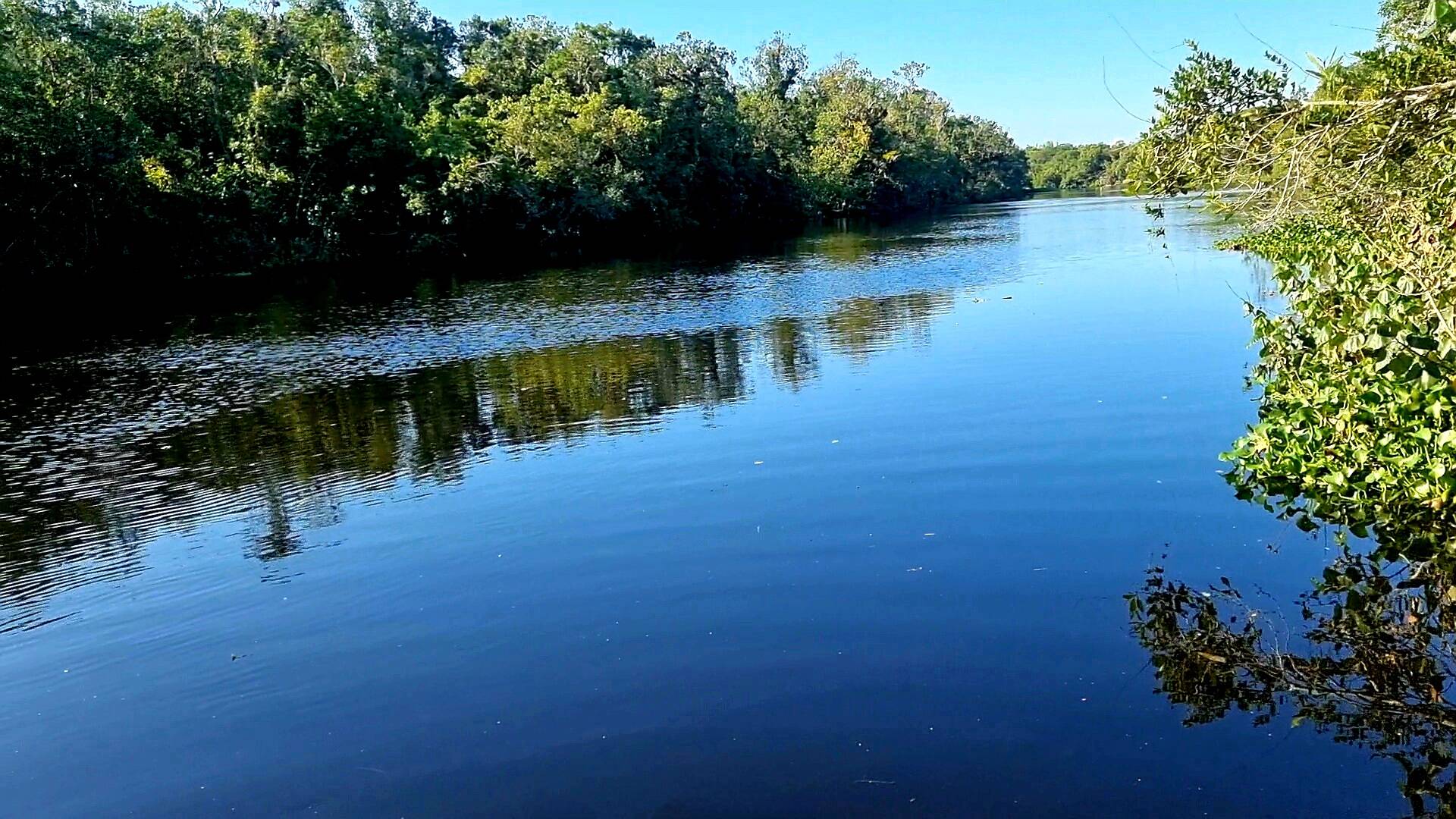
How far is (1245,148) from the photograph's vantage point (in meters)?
7.60

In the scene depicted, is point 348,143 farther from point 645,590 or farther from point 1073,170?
point 1073,170

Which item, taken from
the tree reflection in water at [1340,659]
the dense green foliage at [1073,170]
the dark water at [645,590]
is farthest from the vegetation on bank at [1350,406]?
the dense green foliage at [1073,170]

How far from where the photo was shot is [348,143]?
52.2m

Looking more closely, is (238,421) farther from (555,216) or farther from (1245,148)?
(555,216)

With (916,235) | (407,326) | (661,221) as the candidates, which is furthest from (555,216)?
(407,326)

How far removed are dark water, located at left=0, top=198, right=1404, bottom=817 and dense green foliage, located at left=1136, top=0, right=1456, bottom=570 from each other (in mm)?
757

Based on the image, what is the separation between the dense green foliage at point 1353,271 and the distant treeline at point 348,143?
40863 millimetres

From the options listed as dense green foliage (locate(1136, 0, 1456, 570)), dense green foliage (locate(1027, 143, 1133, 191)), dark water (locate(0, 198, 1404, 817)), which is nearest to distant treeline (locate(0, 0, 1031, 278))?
dark water (locate(0, 198, 1404, 817))

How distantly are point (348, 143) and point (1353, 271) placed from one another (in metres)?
50.6

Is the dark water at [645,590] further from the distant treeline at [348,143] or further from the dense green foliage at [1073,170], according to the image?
the dense green foliage at [1073,170]

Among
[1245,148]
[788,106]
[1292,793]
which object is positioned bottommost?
[1292,793]

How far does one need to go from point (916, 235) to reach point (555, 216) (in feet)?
64.0

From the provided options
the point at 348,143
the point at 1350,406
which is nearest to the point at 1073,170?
the point at 348,143

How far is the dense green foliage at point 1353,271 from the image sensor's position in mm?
7320
